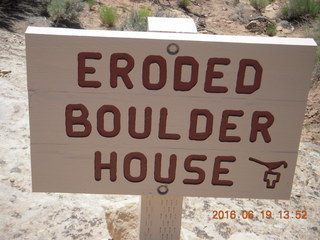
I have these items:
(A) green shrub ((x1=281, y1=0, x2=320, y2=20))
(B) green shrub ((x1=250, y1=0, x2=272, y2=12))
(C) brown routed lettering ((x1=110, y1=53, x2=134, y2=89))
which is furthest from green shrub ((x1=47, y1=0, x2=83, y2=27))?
(C) brown routed lettering ((x1=110, y1=53, x2=134, y2=89))

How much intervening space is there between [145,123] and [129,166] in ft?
0.54

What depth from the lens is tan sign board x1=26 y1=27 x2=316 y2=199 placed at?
143 cm

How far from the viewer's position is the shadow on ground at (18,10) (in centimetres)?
727

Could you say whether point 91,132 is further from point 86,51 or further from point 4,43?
point 4,43

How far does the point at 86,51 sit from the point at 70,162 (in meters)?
0.39

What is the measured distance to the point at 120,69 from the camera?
1435mm

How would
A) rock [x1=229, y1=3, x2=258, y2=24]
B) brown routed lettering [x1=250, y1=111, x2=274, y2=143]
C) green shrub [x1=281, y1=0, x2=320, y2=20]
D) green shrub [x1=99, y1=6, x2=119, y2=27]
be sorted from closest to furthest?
brown routed lettering [x1=250, y1=111, x2=274, y2=143] → green shrub [x1=99, y1=6, x2=119, y2=27] → green shrub [x1=281, y1=0, x2=320, y2=20] → rock [x1=229, y1=3, x2=258, y2=24]

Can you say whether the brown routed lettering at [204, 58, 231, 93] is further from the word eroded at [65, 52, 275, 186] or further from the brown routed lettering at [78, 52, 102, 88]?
the brown routed lettering at [78, 52, 102, 88]

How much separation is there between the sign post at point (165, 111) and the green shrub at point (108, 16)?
745cm

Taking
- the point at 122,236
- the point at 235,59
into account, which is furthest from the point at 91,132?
the point at 122,236

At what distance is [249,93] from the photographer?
1.49m

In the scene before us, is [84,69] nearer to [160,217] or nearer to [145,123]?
[145,123]
